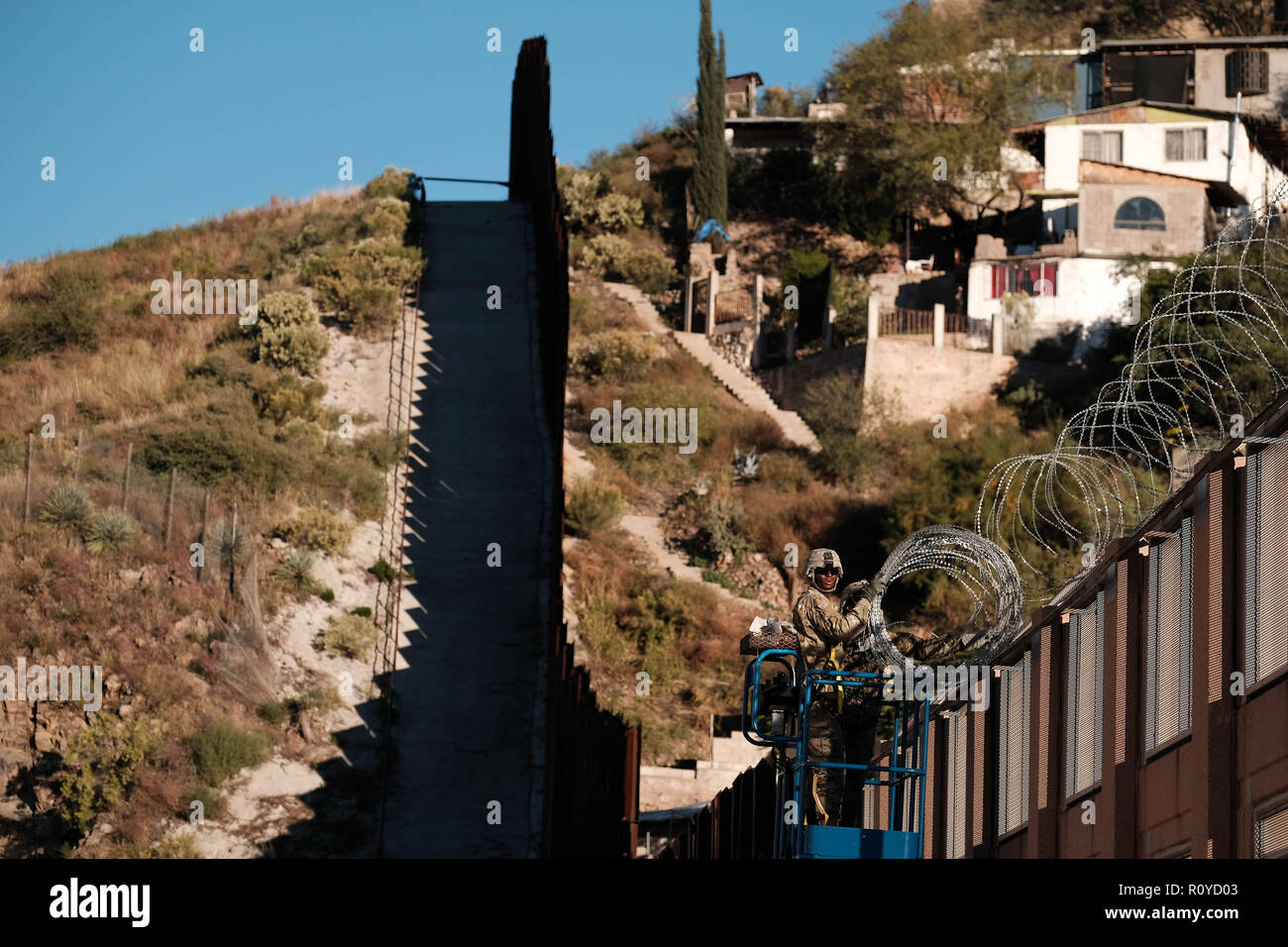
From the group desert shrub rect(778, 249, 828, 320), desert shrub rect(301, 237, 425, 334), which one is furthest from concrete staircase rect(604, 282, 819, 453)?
desert shrub rect(301, 237, 425, 334)

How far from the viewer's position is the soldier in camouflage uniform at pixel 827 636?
11445 mm

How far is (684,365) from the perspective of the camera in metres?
48.3

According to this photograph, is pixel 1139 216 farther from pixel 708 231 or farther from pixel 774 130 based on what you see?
pixel 774 130

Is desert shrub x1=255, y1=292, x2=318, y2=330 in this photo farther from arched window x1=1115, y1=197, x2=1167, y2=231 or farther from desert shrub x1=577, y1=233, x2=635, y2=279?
arched window x1=1115, y1=197, x2=1167, y2=231

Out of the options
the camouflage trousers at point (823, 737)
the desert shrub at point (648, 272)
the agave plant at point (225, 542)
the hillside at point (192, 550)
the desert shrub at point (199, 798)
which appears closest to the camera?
the camouflage trousers at point (823, 737)

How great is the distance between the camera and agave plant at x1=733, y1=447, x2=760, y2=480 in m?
41.8

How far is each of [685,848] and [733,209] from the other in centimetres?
4200

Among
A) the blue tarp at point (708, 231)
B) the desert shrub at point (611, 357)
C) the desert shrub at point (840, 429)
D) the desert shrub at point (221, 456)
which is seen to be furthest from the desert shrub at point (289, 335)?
the blue tarp at point (708, 231)

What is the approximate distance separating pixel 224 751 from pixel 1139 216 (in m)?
35.3

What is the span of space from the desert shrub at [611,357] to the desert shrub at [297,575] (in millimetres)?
19938

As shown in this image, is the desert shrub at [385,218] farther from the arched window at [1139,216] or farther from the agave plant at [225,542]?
the arched window at [1139,216]

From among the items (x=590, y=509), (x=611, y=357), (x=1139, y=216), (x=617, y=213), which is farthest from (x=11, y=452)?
(x=617, y=213)

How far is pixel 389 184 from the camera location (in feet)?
168
